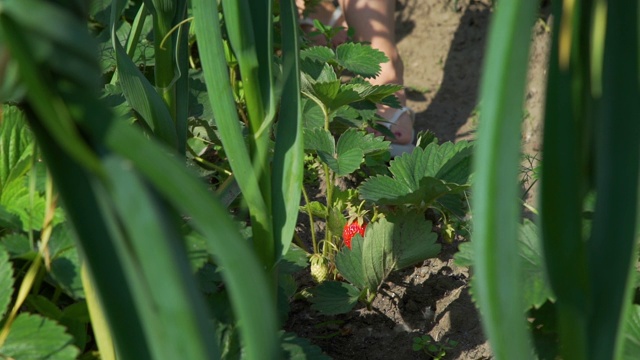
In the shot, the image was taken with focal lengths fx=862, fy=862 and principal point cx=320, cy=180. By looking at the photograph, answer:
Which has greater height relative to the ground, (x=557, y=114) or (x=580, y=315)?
(x=557, y=114)

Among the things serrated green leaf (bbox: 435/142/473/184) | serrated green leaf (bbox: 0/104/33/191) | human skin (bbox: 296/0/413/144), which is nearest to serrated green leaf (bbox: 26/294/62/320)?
serrated green leaf (bbox: 0/104/33/191)

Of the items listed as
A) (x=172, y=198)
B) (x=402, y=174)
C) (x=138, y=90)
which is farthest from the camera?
(x=402, y=174)

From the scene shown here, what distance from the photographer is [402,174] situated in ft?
4.82

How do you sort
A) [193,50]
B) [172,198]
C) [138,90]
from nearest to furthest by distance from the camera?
1. [172,198]
2. [138,90]
3. [193,50]

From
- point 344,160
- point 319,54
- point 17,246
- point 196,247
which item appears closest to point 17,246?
point 17,246

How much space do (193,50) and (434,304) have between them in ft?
3.27

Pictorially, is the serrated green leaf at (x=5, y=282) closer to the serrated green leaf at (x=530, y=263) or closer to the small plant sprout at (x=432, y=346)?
the serrated green leaf at (x=530, y=263)

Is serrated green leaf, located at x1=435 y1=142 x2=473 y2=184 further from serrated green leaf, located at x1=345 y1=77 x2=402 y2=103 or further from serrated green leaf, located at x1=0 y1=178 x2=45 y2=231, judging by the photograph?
serrated green leaf, located at x1=0 y1=178 x2=45 y2=231

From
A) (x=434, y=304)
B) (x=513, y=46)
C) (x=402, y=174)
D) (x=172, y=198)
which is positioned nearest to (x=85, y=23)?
(x=172, y=198)

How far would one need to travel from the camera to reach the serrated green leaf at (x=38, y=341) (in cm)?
89

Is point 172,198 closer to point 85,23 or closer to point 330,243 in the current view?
point 85,23

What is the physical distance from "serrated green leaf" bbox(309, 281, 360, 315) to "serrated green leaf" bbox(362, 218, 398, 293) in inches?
1.4

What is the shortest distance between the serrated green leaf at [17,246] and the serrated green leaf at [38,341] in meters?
0.08

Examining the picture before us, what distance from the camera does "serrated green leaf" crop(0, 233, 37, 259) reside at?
97cm
